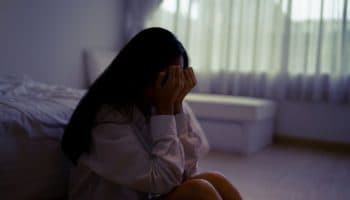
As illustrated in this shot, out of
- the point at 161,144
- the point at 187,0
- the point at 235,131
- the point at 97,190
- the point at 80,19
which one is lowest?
the point at 235,131

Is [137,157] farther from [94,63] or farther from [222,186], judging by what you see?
[94,63]

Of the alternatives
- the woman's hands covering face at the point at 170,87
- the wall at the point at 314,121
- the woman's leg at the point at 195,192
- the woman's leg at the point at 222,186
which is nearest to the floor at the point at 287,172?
the wall at the point at 314,121

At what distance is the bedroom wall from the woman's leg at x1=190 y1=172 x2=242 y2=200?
203 cm

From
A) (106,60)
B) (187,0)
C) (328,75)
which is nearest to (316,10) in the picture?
(328,75)

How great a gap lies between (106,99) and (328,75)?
2.67m

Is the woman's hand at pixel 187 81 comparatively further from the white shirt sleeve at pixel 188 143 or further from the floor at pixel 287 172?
the floor at pixel 287 172

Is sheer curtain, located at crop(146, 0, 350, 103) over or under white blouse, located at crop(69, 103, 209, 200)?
over

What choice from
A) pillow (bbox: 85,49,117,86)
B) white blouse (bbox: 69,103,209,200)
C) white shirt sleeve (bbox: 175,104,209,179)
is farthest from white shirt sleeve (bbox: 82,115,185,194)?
pillow (bbox: 85,49,117,86)

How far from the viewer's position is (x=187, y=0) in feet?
12.2

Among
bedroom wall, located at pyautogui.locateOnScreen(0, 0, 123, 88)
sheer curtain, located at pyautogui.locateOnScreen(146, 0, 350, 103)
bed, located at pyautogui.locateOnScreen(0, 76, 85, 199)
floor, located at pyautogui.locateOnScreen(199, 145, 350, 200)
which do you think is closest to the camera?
bed, located at pyautogui.locateOnScreen(0, 76, 85, 199)

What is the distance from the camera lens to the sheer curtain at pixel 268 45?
10.4ft

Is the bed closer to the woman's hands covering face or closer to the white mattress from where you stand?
the white mattress

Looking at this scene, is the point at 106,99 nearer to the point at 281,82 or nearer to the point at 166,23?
the point at 281,82

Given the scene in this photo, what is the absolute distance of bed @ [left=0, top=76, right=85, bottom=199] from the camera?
1.02 m
